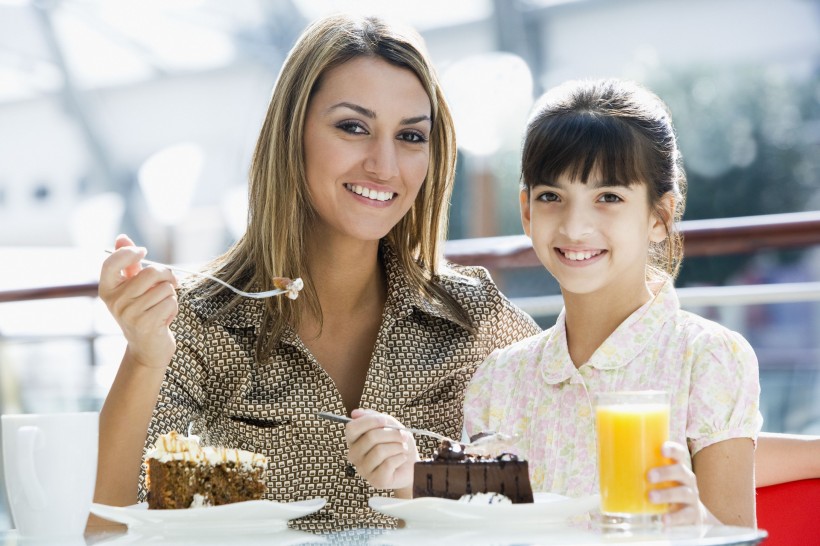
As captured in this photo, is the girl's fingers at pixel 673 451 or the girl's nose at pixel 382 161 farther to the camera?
the girl's nose at pixel 382 161

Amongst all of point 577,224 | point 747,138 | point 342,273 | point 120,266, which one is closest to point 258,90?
point 747,138

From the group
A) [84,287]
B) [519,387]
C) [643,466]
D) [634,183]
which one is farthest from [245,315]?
[84,287]

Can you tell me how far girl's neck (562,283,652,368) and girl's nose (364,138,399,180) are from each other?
412 millimetres

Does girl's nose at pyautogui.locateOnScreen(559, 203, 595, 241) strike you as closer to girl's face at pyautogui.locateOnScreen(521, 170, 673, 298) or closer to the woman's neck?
girl's face at pyautogui.locateOnScreen(521, 170, 673, 298)

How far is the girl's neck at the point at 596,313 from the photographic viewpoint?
183cm

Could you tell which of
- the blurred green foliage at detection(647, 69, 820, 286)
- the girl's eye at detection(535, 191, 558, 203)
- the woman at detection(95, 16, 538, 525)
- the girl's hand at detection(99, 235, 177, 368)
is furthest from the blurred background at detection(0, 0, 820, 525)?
the girl's hand at detection(99, 235, 177, 368)

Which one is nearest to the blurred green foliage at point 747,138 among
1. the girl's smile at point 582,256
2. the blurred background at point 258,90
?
the blurred background at point 258,90

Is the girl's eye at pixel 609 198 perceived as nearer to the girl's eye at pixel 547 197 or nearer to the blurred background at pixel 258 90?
the girl's eye at pixel 547 197

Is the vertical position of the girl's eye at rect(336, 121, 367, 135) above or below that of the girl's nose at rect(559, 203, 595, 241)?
above

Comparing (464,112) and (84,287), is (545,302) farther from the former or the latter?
(464,112)

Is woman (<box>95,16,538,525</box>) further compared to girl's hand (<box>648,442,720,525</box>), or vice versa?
woman (<box>95,16,538,525</box>)

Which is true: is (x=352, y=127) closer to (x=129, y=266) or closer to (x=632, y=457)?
(x=129, y=266)

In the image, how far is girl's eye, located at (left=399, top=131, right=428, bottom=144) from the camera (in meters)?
2.09

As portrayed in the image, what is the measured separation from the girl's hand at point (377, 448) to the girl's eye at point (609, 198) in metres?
0.58
